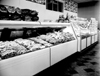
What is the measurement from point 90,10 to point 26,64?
991cm

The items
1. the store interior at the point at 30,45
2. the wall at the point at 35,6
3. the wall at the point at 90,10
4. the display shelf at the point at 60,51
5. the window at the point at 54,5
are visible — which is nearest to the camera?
the store interior at the point at 30,45

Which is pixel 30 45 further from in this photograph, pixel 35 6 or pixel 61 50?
pixel 35 6

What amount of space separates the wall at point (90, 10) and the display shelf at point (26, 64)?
9211 mm

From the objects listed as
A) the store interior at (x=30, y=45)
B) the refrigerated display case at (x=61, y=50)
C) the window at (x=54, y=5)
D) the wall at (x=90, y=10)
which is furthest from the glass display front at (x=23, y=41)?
the wall at (x=90, y=10)

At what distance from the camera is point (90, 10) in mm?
9969

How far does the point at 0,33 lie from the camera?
1.79 meters

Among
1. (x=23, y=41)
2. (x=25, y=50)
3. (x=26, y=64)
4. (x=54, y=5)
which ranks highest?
(x=54, y=5)

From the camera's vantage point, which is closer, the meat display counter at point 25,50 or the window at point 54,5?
the meat display counter at point 25,50

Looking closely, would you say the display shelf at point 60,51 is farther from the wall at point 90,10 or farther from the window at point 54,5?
the wall at point 90,10

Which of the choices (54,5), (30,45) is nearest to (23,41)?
(30,45)

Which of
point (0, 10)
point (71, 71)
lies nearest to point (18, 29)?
point (0, 10)

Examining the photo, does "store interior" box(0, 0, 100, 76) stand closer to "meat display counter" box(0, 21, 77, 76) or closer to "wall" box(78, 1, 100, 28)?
"meat display counter" box(0, 21, 77, 76)

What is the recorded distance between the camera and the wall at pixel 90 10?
9.66 metres

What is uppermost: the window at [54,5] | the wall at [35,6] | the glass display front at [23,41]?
the window at [54,5]
